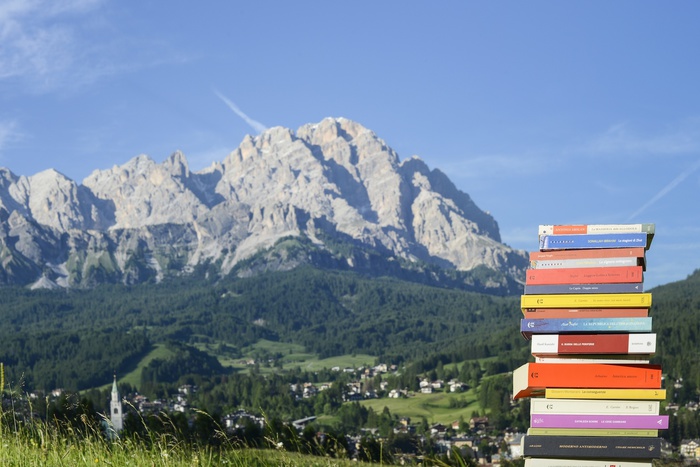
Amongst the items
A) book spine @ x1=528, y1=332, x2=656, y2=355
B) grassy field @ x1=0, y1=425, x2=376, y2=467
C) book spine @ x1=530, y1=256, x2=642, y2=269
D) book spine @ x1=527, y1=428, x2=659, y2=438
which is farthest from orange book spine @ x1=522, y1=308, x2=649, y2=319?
grassy field @ x1=0, y1=425, x2=376, y2=467

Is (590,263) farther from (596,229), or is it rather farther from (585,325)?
(585,325)

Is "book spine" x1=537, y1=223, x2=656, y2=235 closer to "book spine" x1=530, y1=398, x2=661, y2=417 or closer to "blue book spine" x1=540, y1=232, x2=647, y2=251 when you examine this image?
"blue book spine" x1=540, y1=232, x2=647, y2=251

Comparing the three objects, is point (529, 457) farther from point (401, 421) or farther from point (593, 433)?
point (401, 421)

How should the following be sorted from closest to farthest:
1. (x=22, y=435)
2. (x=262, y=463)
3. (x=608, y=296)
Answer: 1. (x=608, y=296)
2. (x=262, y=463)
3. (x=22, y=435)

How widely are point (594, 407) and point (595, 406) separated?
0.06 ft

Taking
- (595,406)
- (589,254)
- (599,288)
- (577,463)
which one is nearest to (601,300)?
(599,288)

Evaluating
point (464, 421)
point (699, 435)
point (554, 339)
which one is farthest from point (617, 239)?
point (464, 421)

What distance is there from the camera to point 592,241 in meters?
11.2

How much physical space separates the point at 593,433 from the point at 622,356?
100cm

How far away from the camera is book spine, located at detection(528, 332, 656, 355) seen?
407 inches

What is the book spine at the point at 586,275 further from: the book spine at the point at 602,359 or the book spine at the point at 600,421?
the book spine at the point at 600,421

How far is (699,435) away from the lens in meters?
145

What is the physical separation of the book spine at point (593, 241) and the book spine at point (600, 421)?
6.95 ft

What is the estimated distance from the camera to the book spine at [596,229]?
36.6 feet
